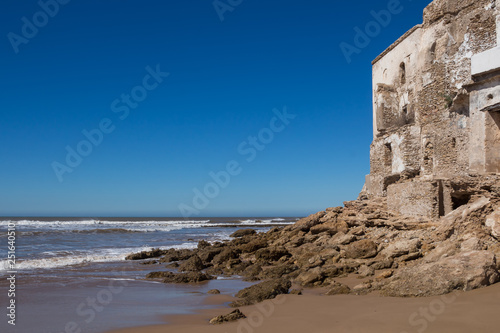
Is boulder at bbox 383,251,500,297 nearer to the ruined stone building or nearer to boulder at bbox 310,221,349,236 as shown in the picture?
the ruined stone building

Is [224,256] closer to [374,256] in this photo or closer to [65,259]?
[374,256]

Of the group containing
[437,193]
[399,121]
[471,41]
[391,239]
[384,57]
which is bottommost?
[391,239]

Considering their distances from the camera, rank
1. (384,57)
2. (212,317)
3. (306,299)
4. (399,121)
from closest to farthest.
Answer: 1. (212,317)
2. (306,299)
3. (399,121)
4. (384,57)

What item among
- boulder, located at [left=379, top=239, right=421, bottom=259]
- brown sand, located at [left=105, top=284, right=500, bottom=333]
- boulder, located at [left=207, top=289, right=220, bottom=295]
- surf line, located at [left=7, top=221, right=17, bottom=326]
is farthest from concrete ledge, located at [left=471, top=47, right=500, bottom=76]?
surf line, located at [left=7, top=221, right=17, bottom=326]

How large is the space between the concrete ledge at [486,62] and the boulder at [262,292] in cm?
888

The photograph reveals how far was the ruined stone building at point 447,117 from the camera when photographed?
11664 mm

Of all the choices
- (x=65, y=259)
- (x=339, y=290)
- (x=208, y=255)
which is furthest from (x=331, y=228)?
(x=65, y=259)

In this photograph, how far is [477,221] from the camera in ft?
29.3

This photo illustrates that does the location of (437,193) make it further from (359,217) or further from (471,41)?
(471,41)

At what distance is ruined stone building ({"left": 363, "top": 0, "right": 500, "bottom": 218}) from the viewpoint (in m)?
11.7

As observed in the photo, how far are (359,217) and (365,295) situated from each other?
7.34 metres

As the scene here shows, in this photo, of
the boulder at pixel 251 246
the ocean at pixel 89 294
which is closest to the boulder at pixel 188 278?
the ocean at pixel 89 294

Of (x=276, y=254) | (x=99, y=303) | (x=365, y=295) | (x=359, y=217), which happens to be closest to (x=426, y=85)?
(x=359, y=217)
